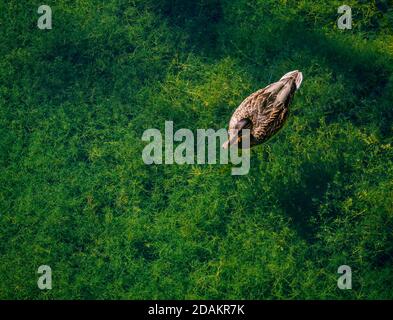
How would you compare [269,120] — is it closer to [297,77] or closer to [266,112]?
[266,112]

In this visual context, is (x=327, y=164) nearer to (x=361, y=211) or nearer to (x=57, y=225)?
(x=361, y=211)

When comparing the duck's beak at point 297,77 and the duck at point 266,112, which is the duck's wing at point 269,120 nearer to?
the duck at point 266,112

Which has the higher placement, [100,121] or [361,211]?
[100,121]

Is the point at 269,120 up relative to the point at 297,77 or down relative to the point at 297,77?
down

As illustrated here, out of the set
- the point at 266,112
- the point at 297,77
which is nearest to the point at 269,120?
the point at 266,112

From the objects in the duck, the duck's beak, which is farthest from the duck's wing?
the duck's beak

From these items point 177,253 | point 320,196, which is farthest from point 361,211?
point 177,253

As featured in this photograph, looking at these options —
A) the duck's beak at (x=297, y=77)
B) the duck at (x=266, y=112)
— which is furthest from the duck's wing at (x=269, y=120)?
the duck's beak at (x=297, y=77)

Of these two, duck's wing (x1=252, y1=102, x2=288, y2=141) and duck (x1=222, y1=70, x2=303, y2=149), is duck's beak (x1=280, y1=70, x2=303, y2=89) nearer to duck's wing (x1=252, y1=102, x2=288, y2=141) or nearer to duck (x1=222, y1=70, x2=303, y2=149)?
duck (x1=222, y1=70, x2=303, y2=149)
